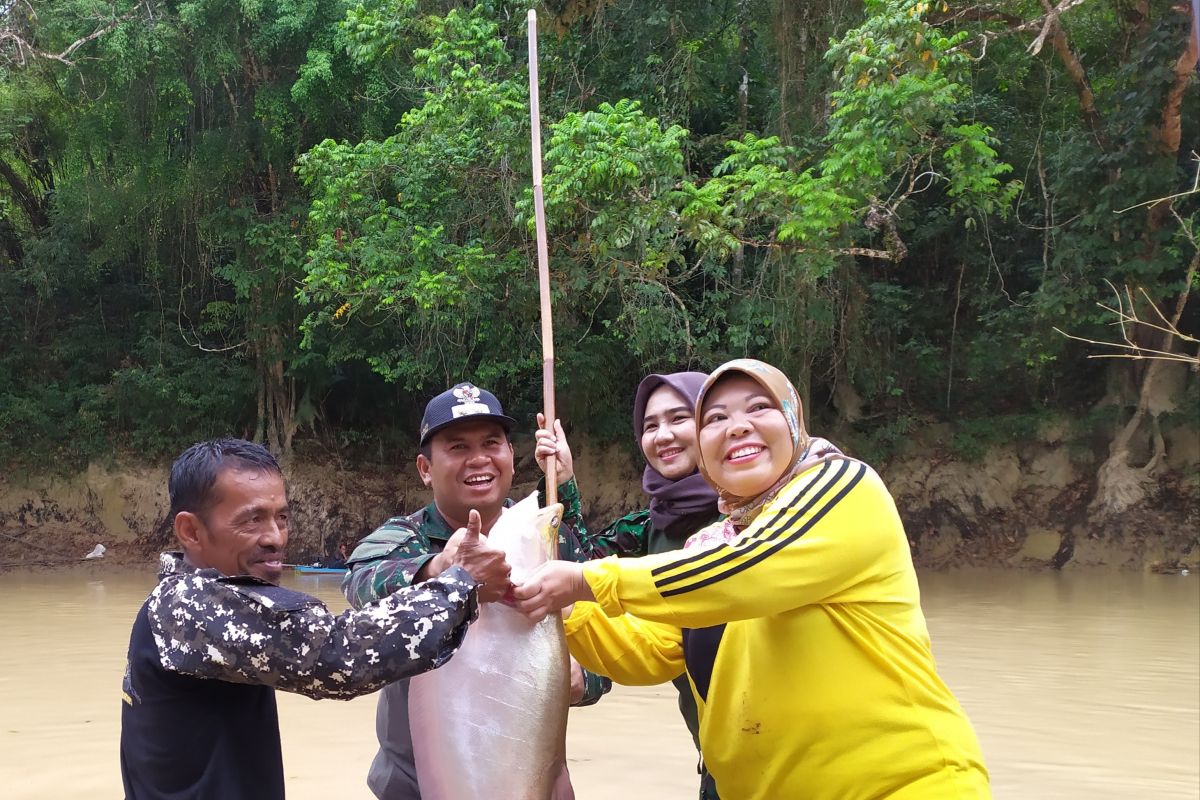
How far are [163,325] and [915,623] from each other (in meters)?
15.8

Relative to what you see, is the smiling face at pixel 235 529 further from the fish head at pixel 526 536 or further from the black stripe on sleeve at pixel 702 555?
the black stripe on sleeve at pixel 702 555

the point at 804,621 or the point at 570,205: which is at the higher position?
the point at 570,205

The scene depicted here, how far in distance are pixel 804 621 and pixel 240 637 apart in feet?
2.66

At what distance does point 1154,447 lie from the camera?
43.2 feet

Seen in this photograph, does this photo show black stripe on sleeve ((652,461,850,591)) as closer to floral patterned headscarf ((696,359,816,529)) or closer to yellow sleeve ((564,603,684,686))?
floral patterned headscarf ((696,359,816,529))

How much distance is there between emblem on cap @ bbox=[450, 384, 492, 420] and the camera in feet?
7.47

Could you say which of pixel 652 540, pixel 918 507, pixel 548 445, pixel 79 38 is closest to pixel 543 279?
pixel 548 445

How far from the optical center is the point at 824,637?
1.67 meters

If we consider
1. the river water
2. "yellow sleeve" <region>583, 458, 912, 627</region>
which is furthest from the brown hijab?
the river water

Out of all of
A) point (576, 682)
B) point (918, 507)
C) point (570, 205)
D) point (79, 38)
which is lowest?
point (918, 507)

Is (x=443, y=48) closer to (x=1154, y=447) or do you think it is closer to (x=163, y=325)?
(x=163, y=325)

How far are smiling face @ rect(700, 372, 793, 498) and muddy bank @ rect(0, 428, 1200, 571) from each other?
1285 cm

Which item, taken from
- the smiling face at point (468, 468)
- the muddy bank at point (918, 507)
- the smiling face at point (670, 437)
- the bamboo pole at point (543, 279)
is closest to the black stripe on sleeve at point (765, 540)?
the bamboo pole at point (543, 279)

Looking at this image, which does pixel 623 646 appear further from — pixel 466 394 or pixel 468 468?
pixel 466 394
